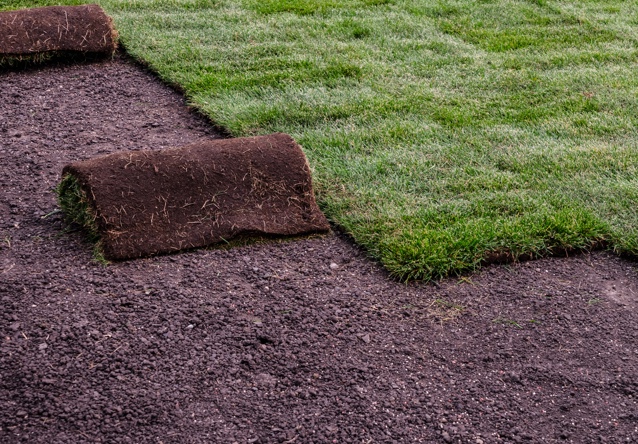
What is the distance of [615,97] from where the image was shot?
6324mm

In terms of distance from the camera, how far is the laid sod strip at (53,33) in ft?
21.9

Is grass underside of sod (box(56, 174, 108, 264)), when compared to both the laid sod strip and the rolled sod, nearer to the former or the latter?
the rolled sod

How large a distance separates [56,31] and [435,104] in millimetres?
3258

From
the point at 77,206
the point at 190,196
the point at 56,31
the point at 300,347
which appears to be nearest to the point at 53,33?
the point at 56,31

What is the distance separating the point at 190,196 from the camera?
4.34 m

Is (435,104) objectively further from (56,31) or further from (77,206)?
(56,31)

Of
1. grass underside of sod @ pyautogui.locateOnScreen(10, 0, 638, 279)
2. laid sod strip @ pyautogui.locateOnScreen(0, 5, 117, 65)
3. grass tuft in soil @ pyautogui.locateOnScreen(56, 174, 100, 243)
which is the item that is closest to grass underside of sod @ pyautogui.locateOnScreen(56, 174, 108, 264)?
grass tuft in soil @ pyautogui.locateOnScreen(56, 174, 100, 243)

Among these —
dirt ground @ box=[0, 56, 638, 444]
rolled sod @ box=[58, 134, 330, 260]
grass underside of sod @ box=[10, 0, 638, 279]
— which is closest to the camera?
dirt ground @ box=[0, 56, 638, 444]

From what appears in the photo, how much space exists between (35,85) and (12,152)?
1.35 m

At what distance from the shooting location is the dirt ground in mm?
3139

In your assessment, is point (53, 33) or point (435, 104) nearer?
point (435, 104)

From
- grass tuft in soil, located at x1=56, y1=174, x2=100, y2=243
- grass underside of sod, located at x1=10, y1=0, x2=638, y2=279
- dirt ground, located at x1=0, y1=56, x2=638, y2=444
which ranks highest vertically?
grass underside of sod, located at x1=10, y1=0, x2=638, y2=279

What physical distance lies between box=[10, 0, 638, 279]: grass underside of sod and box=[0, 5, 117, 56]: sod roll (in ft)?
1.22

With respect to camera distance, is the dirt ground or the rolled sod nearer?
the dirt ground
